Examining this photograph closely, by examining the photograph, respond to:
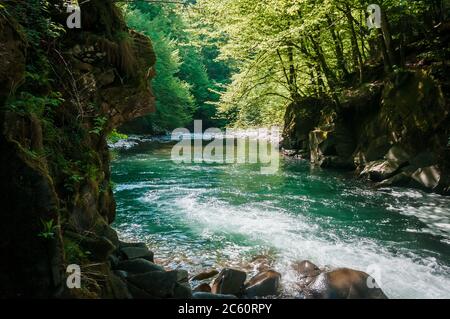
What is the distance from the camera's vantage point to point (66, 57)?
5469 mm

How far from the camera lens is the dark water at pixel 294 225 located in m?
6.98

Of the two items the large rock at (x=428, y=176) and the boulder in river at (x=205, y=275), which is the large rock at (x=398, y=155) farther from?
the boulder in river at (x=205, y=275)

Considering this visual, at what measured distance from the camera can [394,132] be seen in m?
14.0

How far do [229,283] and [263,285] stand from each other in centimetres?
53

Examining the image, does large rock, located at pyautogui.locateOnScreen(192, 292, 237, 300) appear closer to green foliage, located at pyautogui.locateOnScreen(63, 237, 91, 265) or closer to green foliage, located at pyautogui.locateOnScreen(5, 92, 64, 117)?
green foliage, located at pyautogui.locateOnScreen(63, 237, 91, 265)

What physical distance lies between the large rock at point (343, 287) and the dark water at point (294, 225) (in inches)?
18.4

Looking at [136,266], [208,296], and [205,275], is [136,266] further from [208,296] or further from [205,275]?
[205,275]

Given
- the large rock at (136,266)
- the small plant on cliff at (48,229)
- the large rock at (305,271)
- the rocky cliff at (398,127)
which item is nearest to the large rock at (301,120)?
the rocky cliff at (398,127)

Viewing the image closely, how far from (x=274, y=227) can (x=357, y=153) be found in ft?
28.5

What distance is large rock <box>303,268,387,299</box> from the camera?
543 centimetres

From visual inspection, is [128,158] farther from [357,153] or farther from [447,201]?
[447,201]

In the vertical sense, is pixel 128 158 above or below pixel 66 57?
below

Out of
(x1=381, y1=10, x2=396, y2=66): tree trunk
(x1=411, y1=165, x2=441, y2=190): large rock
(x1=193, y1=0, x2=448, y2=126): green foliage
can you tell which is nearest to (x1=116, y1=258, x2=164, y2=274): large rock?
(x1=411, y1=165, x2=441, y2=190): large rock
